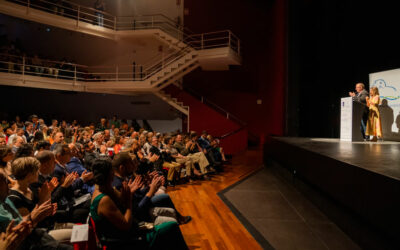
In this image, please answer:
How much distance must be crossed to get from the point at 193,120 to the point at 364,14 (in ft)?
20.4

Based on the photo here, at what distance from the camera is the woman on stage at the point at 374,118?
16.6ft

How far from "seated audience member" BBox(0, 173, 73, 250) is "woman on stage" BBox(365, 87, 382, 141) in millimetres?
5365

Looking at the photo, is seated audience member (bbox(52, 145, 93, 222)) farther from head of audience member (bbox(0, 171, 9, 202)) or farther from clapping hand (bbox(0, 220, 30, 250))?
clapping hand (bbox(0, 220, 30, 250))

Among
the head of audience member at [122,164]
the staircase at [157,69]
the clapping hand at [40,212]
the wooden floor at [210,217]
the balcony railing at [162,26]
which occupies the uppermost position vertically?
the balcony railing at [162,26]

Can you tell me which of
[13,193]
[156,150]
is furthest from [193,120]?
[13,193]

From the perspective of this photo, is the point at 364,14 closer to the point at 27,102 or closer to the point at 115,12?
the point at 115,12

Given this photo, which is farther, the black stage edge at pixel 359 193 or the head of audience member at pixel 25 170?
the black stage edge at pixel 359 193

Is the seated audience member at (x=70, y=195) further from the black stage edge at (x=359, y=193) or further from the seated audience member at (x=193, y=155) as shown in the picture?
the seated audience member at (x=193, y=155)

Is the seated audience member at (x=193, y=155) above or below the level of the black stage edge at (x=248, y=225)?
above

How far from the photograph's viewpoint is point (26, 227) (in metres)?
1.55

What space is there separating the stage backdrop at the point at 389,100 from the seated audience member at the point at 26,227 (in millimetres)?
5964

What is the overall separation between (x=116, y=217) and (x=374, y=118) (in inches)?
204

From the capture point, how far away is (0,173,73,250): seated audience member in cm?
152

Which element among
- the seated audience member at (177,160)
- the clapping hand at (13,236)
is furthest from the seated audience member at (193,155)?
the clapping hand at (13,236)
